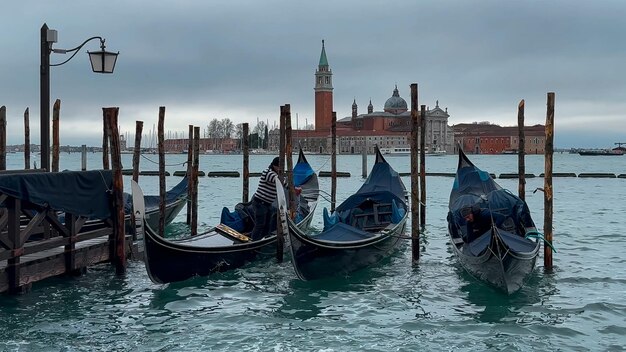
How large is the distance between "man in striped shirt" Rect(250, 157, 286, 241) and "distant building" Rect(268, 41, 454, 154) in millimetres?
67121

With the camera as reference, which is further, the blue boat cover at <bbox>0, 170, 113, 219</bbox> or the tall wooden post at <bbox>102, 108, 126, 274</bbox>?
the tall wooden post at <bbox>102, 108, 126, 274</bbox>

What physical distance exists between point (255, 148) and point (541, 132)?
118ft

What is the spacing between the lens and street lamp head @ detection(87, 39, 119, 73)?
20.7ft

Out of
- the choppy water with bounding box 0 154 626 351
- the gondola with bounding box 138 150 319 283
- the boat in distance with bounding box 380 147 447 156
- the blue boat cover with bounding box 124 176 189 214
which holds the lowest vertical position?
the choppy water with bounding box 0 154 626 351

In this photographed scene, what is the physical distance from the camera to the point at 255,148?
89.0 metres

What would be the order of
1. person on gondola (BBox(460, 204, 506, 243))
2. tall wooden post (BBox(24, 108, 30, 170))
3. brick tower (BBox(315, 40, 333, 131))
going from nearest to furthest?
person on gondola (BBox(460, 204, 506, 243)) < tall wooden post (BBox(24, 108, 30, 170)) < brick tower (BBox(315, 40, 333, 131))

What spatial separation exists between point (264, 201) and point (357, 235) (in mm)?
1085

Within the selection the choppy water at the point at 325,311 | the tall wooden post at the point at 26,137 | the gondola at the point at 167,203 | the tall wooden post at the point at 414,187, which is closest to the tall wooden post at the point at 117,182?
the choppy water at the point at 325,311

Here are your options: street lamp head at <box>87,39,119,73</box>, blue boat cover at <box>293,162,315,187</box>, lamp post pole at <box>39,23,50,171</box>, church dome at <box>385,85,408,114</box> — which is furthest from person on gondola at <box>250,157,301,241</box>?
church dome at <box>385,85,408,114</box>

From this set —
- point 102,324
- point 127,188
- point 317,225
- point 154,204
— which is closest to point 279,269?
point 102,324

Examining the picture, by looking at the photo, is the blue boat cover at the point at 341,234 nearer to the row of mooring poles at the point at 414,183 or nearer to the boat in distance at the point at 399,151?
the row of mooring poles at the point at 414,183

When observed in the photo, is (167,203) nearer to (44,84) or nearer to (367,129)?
(44,84)

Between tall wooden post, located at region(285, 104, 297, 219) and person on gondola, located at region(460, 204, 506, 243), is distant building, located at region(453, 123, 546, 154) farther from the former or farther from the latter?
person on gondola, located at region(460, 204, 506, 243)

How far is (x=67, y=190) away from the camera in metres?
6.04
